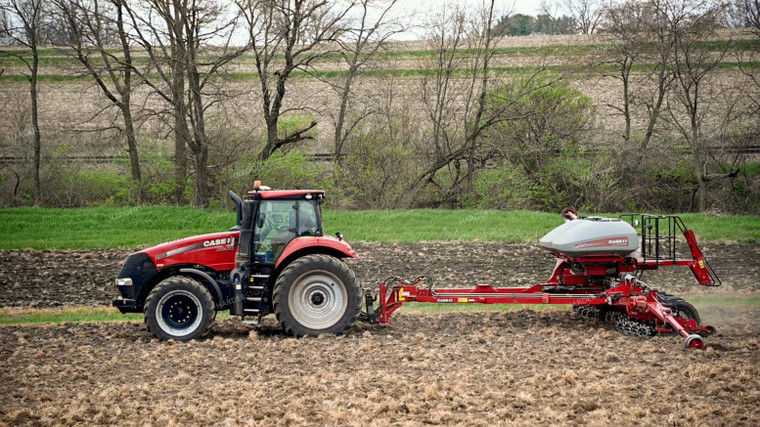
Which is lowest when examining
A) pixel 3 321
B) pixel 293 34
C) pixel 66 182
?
pixel 3 321

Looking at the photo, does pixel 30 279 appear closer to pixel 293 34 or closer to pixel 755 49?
pixel 293 34

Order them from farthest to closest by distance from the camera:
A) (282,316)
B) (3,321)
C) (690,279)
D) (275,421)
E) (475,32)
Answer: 1. (475,32)
2. (690,279)
3. (3,321)
4. (282,316)
5. (275,421)

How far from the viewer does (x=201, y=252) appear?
11.1m

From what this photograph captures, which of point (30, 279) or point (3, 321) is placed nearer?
point (3, 321)

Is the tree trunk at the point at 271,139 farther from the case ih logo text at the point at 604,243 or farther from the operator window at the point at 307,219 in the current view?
the case ih logo text at the point at 604,243

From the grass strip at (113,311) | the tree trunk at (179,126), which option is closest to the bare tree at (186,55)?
the tree trunk at (179,126)

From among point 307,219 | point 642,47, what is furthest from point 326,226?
point 642,47

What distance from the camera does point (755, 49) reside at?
111 feet

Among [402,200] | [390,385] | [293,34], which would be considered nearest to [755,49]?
[402,200]

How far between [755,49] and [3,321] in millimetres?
32296

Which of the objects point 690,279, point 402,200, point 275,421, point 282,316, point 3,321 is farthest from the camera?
point 402,200

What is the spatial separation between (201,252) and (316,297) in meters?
1.80

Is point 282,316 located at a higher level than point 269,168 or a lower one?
lower

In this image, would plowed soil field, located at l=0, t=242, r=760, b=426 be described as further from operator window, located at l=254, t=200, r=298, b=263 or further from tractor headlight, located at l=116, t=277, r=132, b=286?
operator window, located at l=254, t=200, r=298, b=263
